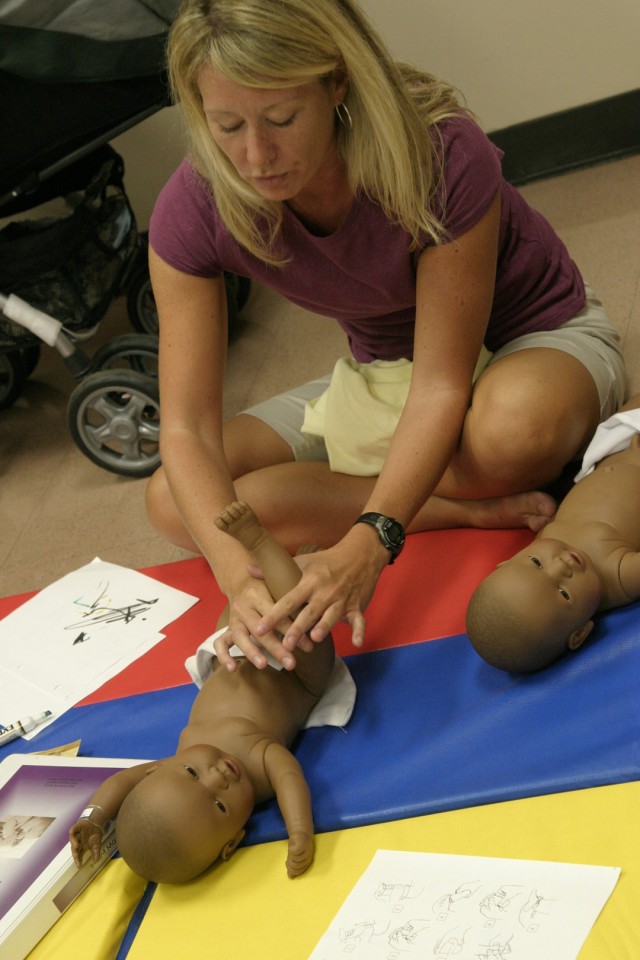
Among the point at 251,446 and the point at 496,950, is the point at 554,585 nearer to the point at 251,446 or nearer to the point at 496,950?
the point at 496,950

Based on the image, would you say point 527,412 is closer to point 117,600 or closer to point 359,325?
point 359,325

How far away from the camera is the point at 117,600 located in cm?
175

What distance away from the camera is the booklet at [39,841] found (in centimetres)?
116

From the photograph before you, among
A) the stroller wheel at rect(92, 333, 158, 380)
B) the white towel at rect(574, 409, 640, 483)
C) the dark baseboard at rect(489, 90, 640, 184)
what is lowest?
the dark baseboard at rect(489, 90, 640, 184)

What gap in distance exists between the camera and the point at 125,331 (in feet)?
9.66

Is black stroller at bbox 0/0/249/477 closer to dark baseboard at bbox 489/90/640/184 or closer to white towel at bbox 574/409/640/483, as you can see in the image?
white towel at bbox 574/409/640/483

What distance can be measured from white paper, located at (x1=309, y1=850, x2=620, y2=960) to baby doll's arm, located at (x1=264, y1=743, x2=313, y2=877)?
74mm

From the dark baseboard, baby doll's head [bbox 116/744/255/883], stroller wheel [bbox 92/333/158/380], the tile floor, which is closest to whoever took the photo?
baby doll's head [bbox 116/744/255/883]

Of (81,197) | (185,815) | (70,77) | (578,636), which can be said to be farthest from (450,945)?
(81,197)

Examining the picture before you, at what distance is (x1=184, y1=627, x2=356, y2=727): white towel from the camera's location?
130 cm

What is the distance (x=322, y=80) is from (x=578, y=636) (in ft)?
2.41

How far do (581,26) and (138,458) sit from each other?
1.73 m

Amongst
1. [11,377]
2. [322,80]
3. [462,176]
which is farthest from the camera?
[11,377]

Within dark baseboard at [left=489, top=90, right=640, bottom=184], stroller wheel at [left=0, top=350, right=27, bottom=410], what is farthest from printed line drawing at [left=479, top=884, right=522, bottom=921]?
dark baseboard at [left=489, top=90, right=640, bottom=184]
